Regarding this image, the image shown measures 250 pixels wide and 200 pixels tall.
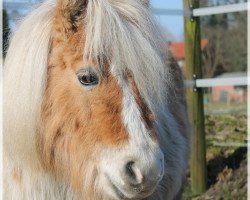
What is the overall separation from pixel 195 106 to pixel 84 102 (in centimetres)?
319

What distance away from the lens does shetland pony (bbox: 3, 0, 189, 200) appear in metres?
2.52

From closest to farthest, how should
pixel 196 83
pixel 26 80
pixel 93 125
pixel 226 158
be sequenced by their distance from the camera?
pixel 93 125 → pixel 26 80 → pixel 196 83 → pixel 226 158

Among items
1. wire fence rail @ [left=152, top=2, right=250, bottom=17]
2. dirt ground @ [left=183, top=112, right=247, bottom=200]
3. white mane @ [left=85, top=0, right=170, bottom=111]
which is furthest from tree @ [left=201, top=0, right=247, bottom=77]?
white mane @ [left=85, top=0, right=170, bottom=111]

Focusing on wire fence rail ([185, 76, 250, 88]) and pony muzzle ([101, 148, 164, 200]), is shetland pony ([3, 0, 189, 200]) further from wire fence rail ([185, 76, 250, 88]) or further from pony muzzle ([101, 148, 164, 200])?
wire fence rail ([185, 76, 250, 88])

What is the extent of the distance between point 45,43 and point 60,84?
26 cm

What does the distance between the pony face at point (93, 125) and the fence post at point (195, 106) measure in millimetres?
3009

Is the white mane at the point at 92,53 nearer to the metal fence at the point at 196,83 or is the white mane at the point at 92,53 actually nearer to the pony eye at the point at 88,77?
the pony eye at the point at 88,77

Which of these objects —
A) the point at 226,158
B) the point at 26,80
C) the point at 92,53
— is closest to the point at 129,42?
the point at 92,53

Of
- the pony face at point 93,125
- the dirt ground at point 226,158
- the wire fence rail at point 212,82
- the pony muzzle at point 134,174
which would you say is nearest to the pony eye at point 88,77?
the pony face at point 93,125

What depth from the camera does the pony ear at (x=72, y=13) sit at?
2793 millimetres

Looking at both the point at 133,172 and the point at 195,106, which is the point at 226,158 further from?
the point at 133,172

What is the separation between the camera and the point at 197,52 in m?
5.72

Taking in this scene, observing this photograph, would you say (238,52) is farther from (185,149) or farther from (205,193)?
(185,149)

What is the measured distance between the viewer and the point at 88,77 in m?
2.65
